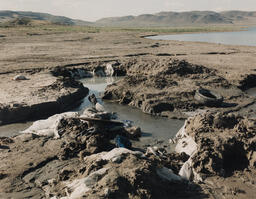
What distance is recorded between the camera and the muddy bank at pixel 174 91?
30.6ft

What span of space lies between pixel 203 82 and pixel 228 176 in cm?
716

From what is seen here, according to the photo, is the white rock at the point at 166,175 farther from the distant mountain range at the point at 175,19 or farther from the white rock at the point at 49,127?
the distant mountain range at the point at 175,19

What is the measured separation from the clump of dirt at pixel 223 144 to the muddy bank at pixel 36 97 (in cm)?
533

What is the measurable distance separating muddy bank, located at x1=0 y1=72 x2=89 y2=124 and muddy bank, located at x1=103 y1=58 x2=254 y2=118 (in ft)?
5.35

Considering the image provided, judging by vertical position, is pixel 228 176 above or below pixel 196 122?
below

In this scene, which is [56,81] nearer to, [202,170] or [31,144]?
[31,144]

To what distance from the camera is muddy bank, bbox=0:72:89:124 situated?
28.1 ft

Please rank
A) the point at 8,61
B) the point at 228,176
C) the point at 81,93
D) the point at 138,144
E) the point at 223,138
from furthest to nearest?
the point at 8,61, the point at 81,93, the point at 138,144, the point at 223,138, the point at 228,176

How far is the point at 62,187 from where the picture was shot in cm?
454

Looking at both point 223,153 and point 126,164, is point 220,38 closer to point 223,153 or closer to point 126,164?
point 223,153

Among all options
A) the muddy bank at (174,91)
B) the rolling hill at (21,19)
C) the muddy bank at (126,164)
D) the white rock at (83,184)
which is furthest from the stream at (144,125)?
the rolling hill at (21,19)

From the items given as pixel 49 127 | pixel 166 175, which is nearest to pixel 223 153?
pixel 166 175

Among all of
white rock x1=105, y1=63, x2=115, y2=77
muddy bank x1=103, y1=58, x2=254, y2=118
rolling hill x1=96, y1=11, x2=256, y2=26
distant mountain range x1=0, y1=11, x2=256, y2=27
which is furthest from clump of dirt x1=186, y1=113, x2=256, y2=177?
rolling hill x1=96, y1=11, x2=256, y2=26

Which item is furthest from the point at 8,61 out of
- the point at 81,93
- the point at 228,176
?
the point at 228,176
